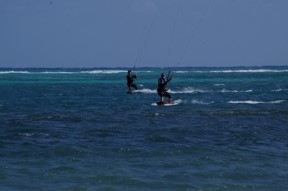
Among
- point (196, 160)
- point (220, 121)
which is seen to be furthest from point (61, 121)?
point (196, 160)

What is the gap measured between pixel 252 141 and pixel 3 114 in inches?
483

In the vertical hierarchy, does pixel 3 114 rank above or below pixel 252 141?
below

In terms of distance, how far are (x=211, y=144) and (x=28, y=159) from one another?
190 inches

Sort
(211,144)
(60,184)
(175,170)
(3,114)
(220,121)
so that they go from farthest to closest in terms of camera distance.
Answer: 1. (3,114)
2. (220,121)
3. (211,144)
4. (175,170)
5. (60,184)

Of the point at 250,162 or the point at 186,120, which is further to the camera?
the point at 186,120

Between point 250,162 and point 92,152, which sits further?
point 92,152

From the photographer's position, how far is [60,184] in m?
10.5

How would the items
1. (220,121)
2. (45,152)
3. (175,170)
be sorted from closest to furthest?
(175,170), (45,152), (220,121)

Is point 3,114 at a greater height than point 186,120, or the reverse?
point 186,120

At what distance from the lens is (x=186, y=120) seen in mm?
21172

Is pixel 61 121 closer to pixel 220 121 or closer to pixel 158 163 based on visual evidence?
pixel 220 121

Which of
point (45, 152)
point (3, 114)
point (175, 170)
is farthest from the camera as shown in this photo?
point (3, 114)

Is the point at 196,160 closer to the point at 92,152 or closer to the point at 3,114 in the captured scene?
the point at 92,152

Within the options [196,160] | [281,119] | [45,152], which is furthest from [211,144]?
[281,119]
